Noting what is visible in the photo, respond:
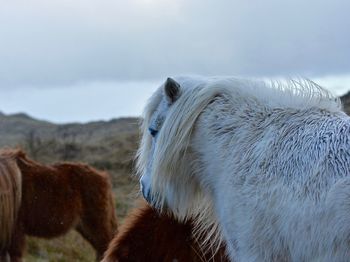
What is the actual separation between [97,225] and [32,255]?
3.66ft

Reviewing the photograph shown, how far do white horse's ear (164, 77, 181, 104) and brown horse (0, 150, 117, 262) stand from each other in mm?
5157

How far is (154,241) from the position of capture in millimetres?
4855

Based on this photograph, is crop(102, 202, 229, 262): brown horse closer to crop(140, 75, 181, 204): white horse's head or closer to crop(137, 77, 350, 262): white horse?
crop(137, 77, 350, 262): white horse

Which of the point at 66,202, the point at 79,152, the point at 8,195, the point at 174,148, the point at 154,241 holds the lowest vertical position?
the point at 79,152

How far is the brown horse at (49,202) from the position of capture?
8656 millimetres

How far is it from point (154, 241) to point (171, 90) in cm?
149

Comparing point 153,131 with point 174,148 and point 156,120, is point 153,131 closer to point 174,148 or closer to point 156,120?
point 156,120

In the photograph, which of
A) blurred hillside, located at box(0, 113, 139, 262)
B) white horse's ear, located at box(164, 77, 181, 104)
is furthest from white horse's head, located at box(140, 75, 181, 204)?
blurred hillside, located at box(0, 113, 139, 262)

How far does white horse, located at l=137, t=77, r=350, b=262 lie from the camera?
2.93 m

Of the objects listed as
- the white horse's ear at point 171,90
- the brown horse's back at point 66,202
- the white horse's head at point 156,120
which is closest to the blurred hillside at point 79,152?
the brown horse's back at point 66,202

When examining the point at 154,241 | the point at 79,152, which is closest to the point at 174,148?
the point at 154,241

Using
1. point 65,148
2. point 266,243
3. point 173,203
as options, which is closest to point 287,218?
Answer: point 266,243

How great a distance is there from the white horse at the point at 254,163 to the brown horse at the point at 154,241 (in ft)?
2.28

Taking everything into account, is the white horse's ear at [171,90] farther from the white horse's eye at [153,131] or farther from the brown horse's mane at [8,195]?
the brown horse's mane at [8,195]
